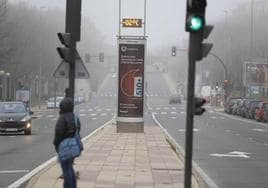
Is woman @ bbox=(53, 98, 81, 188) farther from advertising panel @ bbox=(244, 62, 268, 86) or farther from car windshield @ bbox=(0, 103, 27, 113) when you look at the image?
advertising panel @ bbox=(244, 62, 268, 86)

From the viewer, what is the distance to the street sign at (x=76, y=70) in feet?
51.1

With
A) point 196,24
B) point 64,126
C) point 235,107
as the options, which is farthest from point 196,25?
point 235,107

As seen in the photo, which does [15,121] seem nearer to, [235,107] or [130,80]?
[130,80]

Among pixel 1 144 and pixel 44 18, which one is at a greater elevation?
pixel 44 18

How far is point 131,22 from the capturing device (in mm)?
34656

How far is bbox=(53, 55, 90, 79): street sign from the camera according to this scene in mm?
15568

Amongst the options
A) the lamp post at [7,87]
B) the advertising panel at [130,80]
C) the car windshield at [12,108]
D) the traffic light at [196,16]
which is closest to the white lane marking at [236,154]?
the advertising panel at [130,80]

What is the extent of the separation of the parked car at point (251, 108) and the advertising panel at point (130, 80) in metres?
31.0

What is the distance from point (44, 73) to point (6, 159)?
259ft

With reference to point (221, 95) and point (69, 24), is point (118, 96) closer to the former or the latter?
point (69, 24)

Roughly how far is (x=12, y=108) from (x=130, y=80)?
659cm

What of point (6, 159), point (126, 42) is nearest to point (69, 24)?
point (6, 159)

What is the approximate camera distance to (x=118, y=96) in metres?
34.4

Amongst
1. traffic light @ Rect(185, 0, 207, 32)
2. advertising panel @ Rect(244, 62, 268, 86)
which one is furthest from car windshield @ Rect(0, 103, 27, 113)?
advertising panel @ Rect(244, 62, 268, 86)
